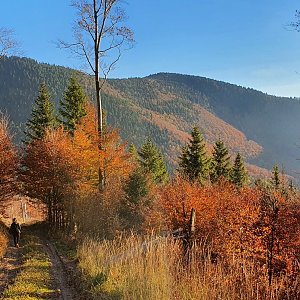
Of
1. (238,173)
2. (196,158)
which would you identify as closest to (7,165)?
(196,158)

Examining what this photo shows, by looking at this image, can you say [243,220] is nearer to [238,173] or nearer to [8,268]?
[8,268]

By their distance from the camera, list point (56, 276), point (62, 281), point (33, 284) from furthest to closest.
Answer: point (56, 276), point (62, 281), point (33, 284)

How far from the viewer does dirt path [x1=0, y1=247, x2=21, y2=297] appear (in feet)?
30.7

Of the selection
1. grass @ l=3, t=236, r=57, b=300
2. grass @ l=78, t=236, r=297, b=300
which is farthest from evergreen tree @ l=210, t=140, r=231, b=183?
grass @ l=78, t=236, r=297, b=300

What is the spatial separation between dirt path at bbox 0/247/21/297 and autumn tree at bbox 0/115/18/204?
44.3 ft

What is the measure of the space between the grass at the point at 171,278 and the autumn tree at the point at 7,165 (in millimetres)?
21148

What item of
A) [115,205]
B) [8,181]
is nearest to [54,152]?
[8,181]

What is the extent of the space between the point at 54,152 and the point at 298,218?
1723 cm

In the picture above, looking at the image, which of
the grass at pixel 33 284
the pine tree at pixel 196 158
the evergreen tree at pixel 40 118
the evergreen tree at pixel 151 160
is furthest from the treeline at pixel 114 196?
the evergreen tree at pixel 151 160

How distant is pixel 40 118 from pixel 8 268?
28.2 meters

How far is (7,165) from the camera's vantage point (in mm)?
28266

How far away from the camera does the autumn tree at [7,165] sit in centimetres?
2803

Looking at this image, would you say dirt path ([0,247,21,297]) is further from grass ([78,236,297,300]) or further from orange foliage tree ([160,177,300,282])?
orange foliage tree ([160,177,300,282])

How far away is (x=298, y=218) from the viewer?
19.5 metres
